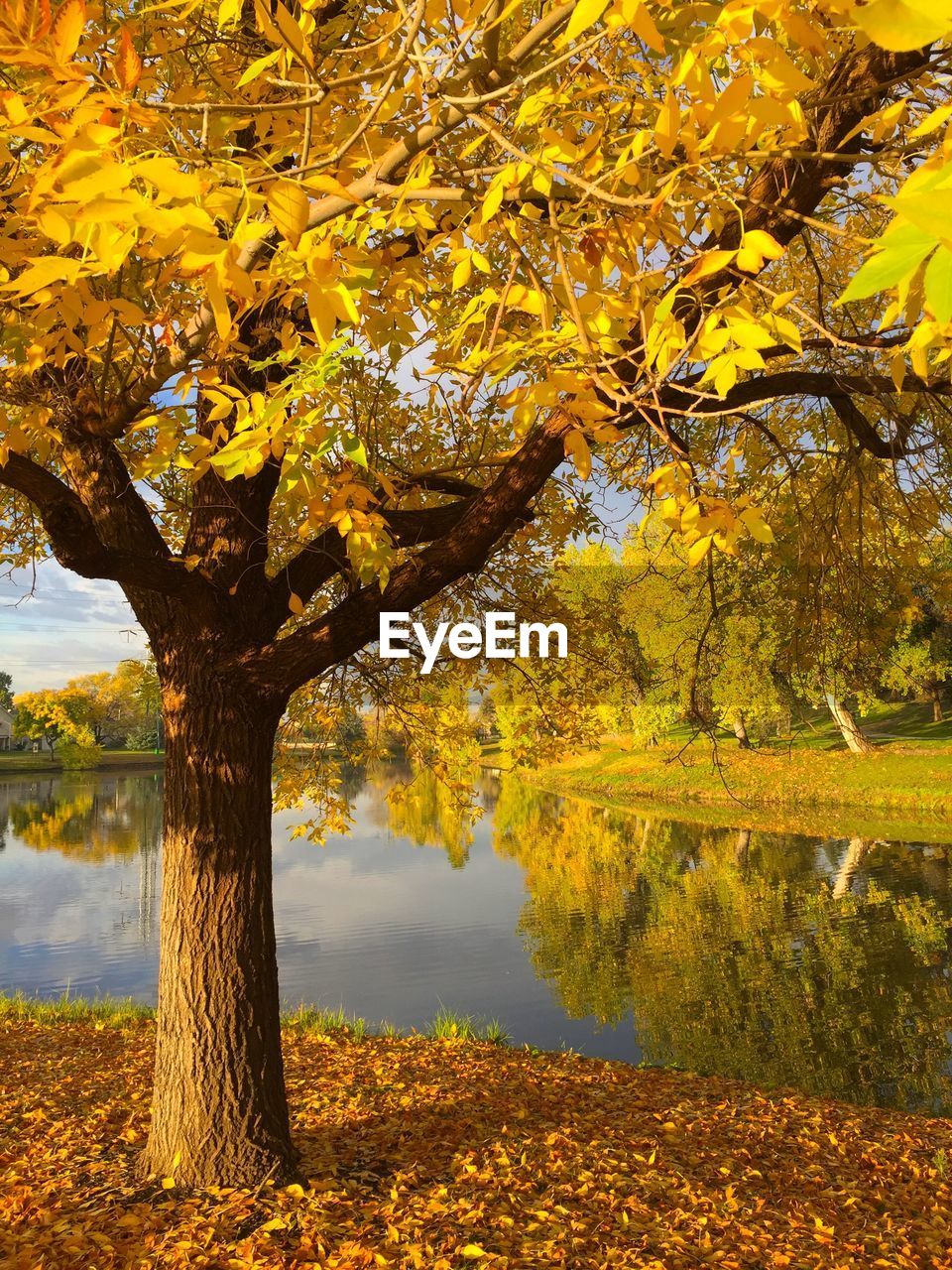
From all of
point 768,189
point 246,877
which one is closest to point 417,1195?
point 246,877

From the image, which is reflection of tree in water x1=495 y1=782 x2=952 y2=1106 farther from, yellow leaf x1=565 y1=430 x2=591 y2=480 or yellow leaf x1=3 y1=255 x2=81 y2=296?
yellow leaf x1=3 y1=255 x2=81 y2=296

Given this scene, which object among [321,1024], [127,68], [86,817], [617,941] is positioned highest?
[127,68]

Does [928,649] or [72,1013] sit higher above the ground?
[928,649]

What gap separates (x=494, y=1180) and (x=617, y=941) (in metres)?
8.82

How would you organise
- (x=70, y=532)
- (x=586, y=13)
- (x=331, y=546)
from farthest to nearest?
(x=331, y=546), (x=70, y=532), (x=586, y=13)

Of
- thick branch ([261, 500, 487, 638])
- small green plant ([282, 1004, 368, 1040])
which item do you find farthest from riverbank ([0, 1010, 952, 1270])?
thick branch ([261, 500, 487, 638])

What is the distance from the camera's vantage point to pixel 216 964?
407 cm

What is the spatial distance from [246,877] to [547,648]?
3524 mm

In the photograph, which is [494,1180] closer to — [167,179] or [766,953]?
[167,179]

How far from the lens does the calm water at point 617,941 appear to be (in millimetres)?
8789

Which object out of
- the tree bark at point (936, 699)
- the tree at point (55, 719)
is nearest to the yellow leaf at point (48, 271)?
the tree bark at point (936, 699)

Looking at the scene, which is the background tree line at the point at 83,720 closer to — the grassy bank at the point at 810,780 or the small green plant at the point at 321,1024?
the grassy bank at the point at 810,780

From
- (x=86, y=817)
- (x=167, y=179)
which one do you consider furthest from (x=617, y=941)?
(x=86, y=817)

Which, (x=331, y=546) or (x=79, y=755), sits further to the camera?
(x=79, y=755)
